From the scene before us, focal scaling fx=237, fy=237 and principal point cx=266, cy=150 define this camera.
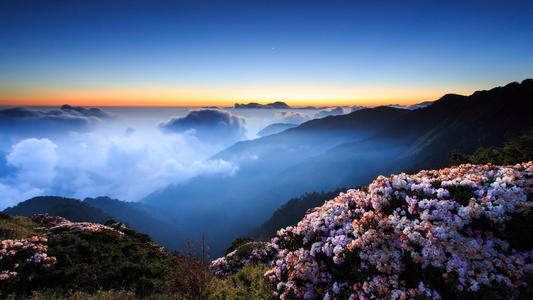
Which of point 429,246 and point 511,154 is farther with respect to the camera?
point 511,154

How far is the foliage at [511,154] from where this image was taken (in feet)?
126

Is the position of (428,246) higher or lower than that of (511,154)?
higher

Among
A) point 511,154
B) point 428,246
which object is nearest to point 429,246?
point 428,246

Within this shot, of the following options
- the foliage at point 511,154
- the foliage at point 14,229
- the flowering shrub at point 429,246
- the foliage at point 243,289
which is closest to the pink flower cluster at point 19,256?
the foliage at point 14,229

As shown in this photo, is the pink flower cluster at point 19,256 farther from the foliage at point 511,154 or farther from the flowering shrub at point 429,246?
the foliage at point 511,154

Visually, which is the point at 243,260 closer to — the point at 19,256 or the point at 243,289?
the point at 243,289

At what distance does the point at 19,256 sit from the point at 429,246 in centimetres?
1504

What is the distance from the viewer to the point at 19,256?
400 inches

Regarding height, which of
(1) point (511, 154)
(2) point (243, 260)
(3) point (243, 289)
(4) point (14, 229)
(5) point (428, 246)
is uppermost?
(5) point (428, 246)

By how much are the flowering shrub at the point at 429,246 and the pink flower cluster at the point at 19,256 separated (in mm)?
10519

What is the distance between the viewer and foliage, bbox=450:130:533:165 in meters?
38.5

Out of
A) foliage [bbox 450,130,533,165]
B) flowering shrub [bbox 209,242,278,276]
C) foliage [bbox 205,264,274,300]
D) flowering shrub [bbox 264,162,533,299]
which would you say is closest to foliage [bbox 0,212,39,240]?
flowering shrub [bbox 209,242,278,276]

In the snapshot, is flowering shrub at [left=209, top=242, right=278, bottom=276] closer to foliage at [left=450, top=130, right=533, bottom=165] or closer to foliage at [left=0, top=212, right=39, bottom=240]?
foliage at [left=0, top=212, right=39, bottom=240]

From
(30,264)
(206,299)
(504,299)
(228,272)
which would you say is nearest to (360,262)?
(504,299)
